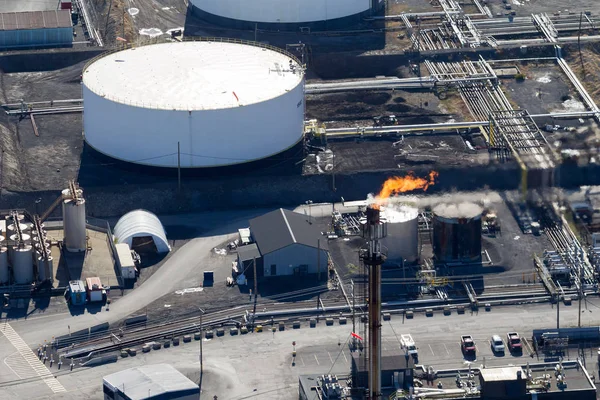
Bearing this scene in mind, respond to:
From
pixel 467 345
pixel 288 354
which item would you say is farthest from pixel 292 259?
pixel 467 345

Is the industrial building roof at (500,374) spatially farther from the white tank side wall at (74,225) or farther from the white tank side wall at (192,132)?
the white tank side wall at (192,132)

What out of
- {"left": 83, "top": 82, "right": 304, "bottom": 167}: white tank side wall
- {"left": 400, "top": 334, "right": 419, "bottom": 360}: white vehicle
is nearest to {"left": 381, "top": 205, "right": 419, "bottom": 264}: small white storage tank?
{"left": 400, "top": 334, "right": 419, "bottom": 360}: white vehicle

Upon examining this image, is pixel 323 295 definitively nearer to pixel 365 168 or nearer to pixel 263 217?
pixel 263 217

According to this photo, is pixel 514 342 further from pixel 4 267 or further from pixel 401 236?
pixel 4 267

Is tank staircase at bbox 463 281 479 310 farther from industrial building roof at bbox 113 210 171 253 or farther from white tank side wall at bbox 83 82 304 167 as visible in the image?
white tank side wall at bbox 83 82 304 167

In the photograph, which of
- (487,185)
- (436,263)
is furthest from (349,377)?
(487,185)
